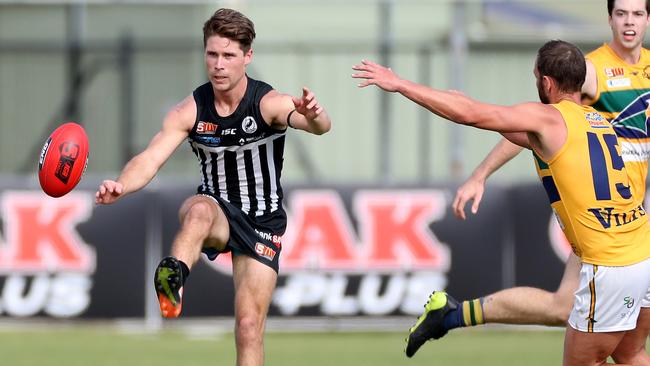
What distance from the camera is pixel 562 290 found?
26.9 ft

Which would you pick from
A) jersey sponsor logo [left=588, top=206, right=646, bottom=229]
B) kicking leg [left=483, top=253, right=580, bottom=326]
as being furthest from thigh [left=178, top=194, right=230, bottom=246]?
jersey sponsor logo [left=588, top=206, right=646, bottom=229]

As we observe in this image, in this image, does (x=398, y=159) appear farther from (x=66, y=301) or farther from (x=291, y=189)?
(x=66, y=301)

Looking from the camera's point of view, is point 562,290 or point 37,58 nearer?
point 562,290

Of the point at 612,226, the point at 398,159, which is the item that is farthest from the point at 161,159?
the point at 398,159

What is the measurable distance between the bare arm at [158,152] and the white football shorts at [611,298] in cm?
246

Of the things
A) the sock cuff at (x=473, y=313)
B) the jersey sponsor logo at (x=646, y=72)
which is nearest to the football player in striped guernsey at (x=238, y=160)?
the sock cuff at (x=473, y=313)

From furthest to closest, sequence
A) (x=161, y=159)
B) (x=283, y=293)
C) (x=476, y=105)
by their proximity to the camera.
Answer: (x=283, y=293) < (x=161, y=159) < (x=476, y=105)

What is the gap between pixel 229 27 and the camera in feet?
25.7

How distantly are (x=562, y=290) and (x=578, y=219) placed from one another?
123 cm

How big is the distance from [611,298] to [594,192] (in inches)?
21.4

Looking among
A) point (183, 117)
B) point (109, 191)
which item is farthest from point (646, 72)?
point (109, 191)

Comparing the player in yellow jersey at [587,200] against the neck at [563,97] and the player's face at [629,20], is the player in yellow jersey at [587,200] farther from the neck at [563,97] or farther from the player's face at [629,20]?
the player's face at [629,20]

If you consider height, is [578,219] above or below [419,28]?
below

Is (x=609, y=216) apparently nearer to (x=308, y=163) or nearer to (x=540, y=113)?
(x=540, y=113)
